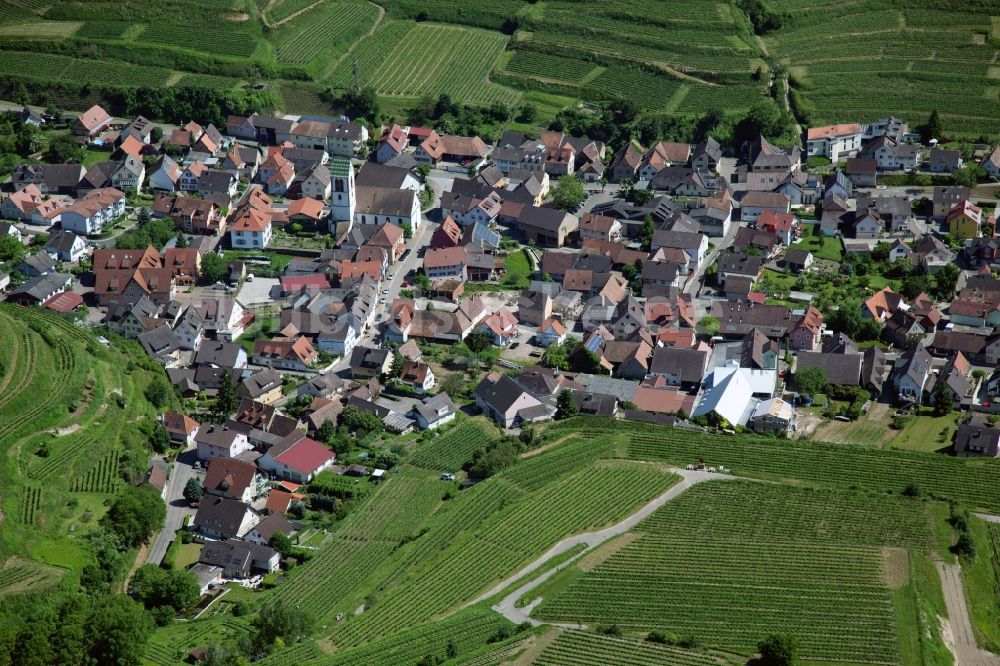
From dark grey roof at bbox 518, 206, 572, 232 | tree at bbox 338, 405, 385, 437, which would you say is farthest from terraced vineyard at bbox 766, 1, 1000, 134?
tree at bbox 338, 405, 385, 437

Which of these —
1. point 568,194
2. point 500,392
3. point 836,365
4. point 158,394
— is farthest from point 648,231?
point 158,394

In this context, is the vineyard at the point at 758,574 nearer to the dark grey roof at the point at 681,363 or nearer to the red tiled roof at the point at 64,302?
the dark grey roof at the point at 681,363

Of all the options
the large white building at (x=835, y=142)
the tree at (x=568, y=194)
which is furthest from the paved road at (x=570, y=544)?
the large white building at (x=835, y=142)

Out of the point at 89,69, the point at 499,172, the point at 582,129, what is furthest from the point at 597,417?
the point at 89,69

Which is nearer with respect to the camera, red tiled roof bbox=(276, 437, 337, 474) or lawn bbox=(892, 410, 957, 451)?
red tiled roof bbox=(276, 437, 337, 474)

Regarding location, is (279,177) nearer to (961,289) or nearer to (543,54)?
(543,54)

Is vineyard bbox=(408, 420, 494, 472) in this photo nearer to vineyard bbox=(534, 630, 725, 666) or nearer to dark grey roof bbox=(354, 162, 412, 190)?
vineyard bbox=(534, 630, 725, 666)
